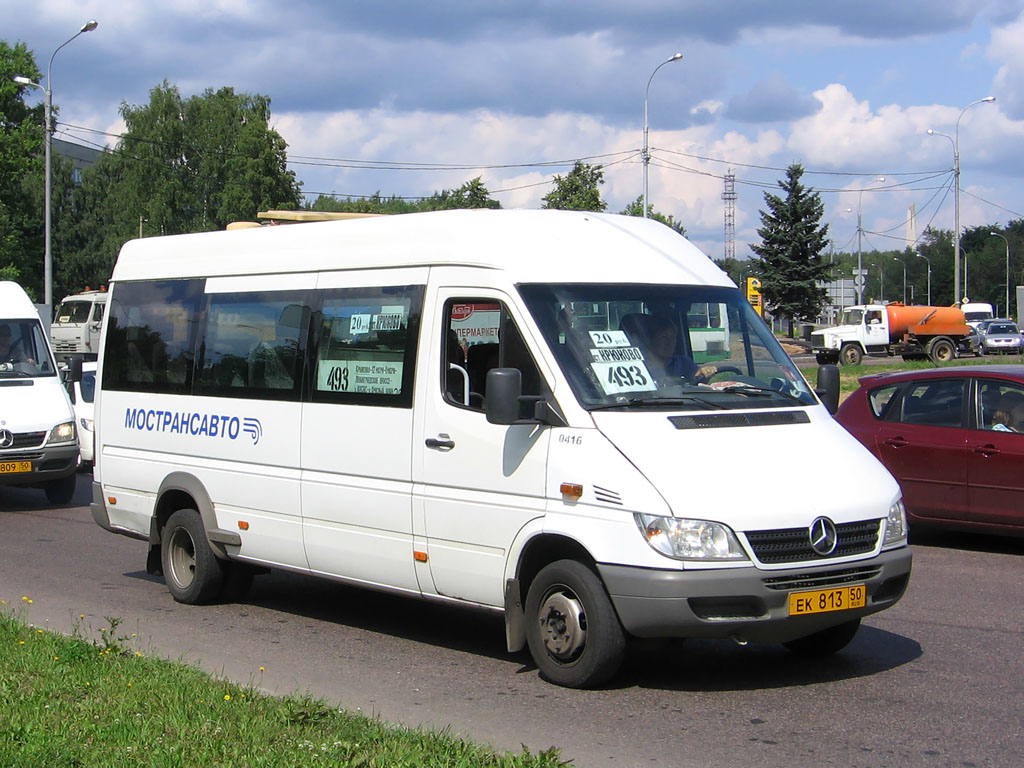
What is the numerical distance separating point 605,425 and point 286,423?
108 inches

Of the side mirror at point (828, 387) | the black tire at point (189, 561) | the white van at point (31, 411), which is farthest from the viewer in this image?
the white van at point (31, 411)

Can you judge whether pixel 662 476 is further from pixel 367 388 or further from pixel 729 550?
pixel 367 388

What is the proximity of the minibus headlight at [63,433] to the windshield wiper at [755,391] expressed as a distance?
34.4 feet

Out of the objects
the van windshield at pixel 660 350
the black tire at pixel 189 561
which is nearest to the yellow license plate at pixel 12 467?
the black tire at pixel 189 561

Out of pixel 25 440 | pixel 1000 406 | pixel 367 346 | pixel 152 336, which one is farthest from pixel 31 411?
pixel 1000 406

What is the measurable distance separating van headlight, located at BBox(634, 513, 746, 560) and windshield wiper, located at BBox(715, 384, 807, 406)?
111 cm

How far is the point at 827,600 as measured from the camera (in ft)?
20.5

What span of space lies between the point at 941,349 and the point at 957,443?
146 ft

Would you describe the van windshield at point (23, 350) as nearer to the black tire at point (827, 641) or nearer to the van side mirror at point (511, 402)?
the van side mirror at point (511, 402)

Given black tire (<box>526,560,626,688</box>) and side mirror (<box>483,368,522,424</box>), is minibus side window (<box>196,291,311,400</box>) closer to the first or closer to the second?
side mirror (<box>483,368,522,424</box>)

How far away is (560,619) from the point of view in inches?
258

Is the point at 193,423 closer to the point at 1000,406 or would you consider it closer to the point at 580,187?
the point at 1000,406

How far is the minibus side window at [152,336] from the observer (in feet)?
31.2

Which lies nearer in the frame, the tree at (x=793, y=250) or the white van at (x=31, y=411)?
the white van at (x=31, y=411)
